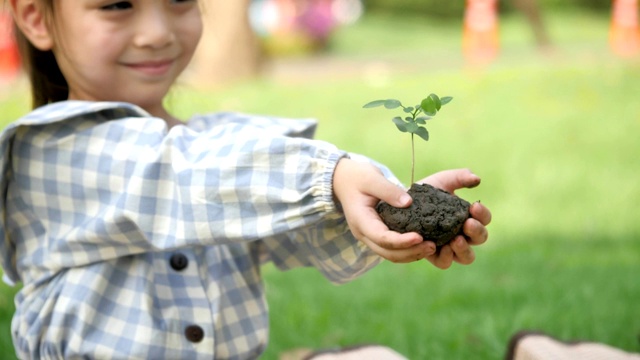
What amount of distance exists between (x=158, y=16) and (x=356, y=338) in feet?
5.09

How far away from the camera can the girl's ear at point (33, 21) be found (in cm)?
220

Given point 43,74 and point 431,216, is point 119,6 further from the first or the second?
point 431,216

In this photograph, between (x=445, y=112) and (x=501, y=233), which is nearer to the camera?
(x=501, y=233)

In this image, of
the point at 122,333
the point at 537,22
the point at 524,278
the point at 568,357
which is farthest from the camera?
the point at 537,22

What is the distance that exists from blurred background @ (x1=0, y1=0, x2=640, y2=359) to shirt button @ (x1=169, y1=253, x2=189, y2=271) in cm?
79

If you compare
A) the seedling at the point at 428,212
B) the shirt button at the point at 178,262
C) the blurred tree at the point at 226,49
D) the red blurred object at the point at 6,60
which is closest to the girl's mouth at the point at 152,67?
the shirt button at the point at 178,262

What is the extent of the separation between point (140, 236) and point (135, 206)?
0.08m

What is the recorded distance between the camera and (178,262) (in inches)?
84.9

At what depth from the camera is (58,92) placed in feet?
7.71

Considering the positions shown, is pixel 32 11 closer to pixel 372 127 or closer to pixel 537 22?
pixel 372 127

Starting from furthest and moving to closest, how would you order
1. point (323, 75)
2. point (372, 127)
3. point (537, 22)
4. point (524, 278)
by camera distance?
point (537, 22), point (323, 75), point (372, 127), point (524, 278)

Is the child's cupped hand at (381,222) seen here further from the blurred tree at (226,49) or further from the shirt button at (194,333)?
the blurred tree at (226,49)

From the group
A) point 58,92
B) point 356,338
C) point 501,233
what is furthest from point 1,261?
point 501,233

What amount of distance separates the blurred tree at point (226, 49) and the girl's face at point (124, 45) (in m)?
6.94
